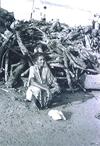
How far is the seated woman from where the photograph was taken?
7543 millimetres

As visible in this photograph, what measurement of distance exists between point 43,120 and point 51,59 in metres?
3.02

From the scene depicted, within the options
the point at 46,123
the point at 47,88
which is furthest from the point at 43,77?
the point at 46,123

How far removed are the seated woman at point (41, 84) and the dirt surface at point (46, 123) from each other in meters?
0.23

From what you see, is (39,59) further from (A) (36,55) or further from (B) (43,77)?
(B) (43,77)

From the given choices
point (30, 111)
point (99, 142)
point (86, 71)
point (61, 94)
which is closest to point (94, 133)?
point (99, 142)

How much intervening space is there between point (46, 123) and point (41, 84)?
4.52ft

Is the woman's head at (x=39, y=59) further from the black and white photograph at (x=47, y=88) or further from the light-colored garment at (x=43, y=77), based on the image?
the light-colored garment at (x=43, y=77)

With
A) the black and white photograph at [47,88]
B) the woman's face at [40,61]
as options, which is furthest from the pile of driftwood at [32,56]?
the woman's face at [40,61]

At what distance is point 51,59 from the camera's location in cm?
961

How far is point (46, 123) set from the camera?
22.6 ft

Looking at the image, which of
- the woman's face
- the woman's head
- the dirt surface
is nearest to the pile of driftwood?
the woman's head

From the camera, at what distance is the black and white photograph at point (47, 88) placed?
648 cm

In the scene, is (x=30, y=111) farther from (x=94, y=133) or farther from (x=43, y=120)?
(x=94, y=133)

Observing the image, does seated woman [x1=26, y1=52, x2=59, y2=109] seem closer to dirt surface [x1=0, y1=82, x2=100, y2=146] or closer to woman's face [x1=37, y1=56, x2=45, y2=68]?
woman's face [x1=37, y1=56, x2=45, y2=68]
